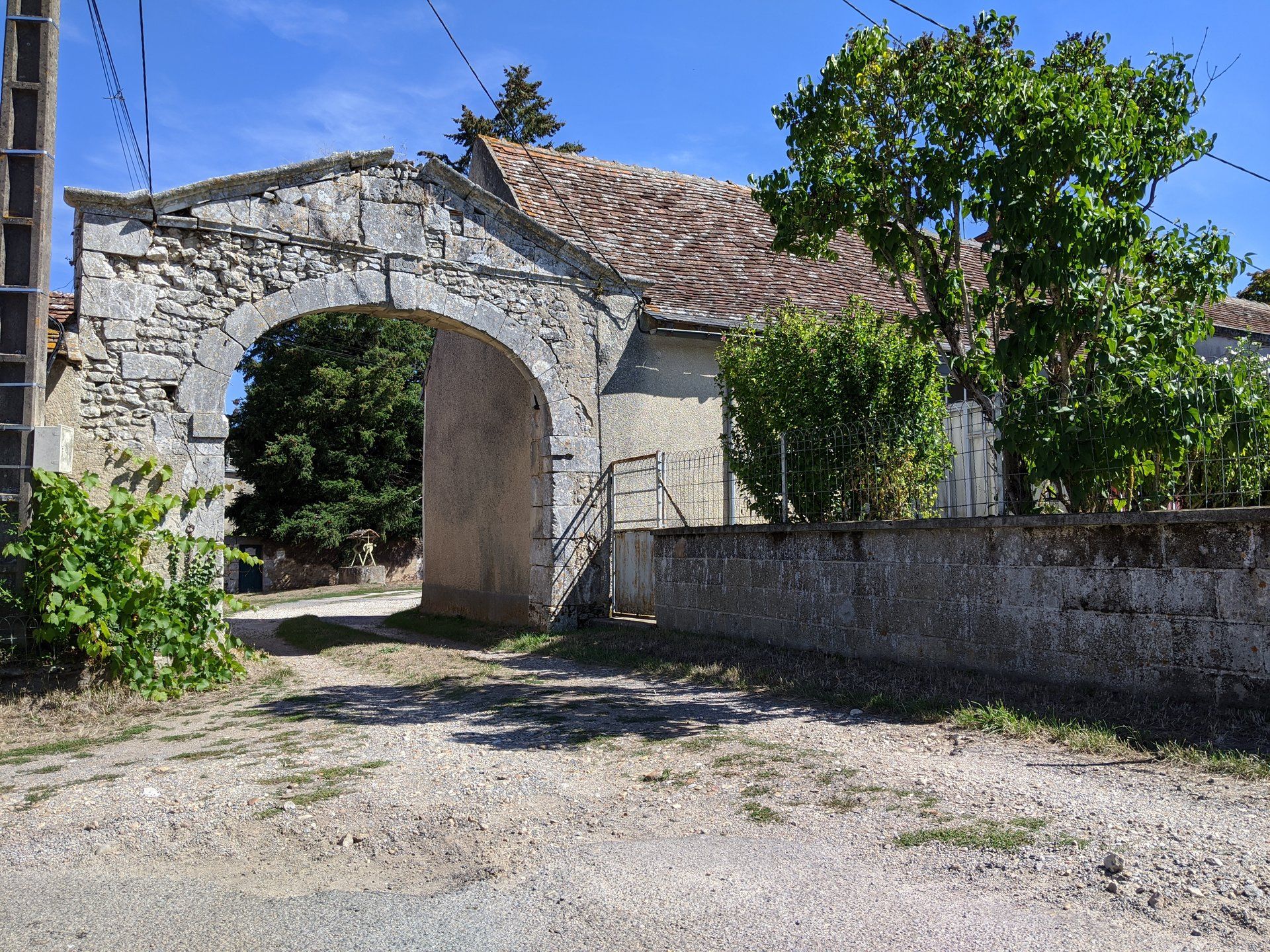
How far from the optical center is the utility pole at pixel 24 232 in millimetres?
7477

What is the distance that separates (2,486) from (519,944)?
6.48m

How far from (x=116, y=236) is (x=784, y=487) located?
6.43 meters

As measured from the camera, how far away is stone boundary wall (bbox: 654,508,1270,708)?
5.34 meters

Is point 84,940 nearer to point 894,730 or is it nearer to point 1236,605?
point 894,730

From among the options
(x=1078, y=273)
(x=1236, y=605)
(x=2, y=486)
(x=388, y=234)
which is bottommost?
(x=1236, y=605)

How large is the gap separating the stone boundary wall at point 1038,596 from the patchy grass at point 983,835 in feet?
7.35

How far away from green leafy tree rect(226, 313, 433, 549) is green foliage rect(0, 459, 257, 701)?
21580 millimetres

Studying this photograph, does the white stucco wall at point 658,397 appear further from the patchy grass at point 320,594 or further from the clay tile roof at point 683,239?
the patchy grass at point 320,594

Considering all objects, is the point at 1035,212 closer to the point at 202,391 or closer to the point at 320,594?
the point at 202,391

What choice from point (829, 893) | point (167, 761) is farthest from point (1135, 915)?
point (167, 761)

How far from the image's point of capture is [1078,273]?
6305 millimetres

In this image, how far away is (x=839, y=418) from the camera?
8820 mm

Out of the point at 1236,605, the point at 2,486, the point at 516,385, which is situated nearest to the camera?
the point at 1236,605

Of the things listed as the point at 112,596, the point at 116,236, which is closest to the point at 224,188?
the point at 116,236
